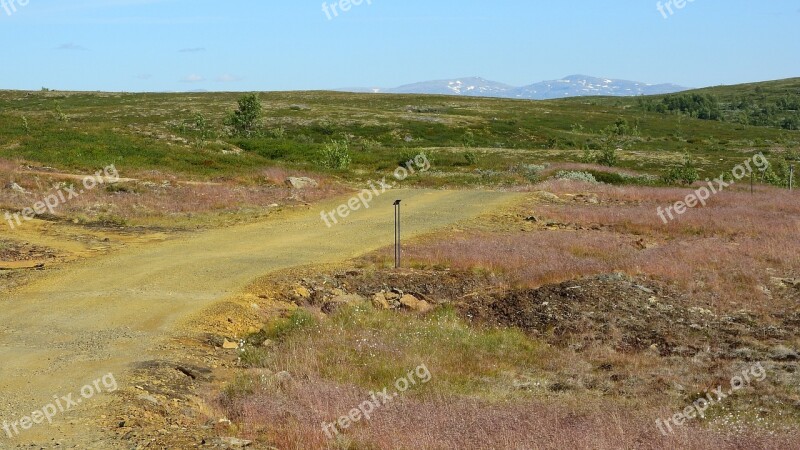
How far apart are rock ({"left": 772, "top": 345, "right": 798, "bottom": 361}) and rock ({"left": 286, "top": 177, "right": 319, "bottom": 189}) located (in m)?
23.9

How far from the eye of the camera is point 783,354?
12.7 metres

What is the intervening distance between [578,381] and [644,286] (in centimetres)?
655

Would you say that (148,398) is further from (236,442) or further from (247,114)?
(247,114)

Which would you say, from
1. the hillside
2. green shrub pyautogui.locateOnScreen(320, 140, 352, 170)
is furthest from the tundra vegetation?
green shrub pyautogui.locateOnScreen(320, 140, 352, 170)

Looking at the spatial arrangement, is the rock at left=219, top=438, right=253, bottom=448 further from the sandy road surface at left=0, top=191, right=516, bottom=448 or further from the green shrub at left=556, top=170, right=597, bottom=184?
the green shrub at left=556, top=170, right=597, bottom=184

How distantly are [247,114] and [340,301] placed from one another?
66431 mm

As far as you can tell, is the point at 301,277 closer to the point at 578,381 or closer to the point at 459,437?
the point at 578,381

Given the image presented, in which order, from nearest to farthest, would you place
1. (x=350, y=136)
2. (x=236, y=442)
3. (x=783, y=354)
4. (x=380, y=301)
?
1. (x=236, y=442)
2. (x=783, y=354)
3. (x=380, y=301)
4. (x=350, y=136)

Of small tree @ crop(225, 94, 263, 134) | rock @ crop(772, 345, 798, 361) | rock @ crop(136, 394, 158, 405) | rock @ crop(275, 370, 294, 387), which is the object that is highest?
small tree @ crop(225, 94, 263, 134)

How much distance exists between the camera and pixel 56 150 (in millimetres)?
37156

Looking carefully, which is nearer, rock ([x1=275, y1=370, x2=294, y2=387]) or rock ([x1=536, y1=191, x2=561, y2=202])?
rock ([x1=275, y1=370, x2=294, y2=387])

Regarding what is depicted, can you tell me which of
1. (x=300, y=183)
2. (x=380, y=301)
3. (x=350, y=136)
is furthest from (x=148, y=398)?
(x=350, y=136)

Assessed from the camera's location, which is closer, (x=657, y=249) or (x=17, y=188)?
(x=657, y=249)

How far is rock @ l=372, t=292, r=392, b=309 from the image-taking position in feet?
50.4
